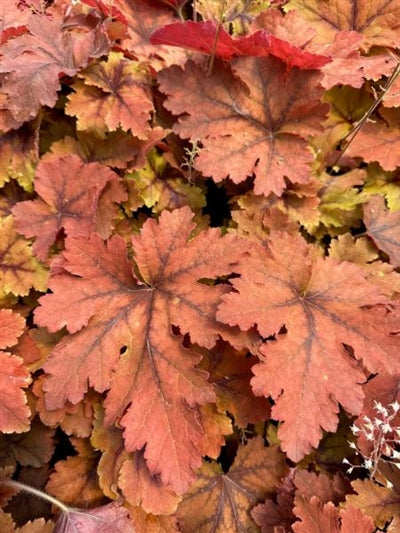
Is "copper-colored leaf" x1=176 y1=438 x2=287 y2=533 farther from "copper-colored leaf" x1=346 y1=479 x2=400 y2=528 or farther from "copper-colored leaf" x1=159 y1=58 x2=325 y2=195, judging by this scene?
"copper-colored leaf" x1=159 y1=58 x2=325 y2=195

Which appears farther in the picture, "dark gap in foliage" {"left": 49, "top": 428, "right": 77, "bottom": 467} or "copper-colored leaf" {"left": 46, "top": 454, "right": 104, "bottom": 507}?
"dark gap in foliage" {"left": 49, "top": 428, "right": 77, "bottom": 467}

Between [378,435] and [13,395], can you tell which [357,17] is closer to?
[378,435]

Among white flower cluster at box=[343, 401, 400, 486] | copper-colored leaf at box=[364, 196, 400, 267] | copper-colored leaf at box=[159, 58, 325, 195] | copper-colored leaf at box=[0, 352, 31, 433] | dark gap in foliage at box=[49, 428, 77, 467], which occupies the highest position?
copper-colored leaf at box=[159, 58, 325, 195]

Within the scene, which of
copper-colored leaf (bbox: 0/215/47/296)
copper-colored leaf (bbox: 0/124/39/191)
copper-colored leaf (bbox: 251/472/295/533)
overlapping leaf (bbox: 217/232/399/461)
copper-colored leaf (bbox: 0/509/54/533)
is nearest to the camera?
overlapping leaf (bbox: 217/232/399/461)

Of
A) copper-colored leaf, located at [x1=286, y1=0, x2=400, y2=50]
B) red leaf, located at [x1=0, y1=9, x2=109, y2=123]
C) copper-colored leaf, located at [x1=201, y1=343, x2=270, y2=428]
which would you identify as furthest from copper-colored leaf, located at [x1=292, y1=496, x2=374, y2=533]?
copper-colored leaf, located at [x1=286, y1=0, x2=400, y2=50]

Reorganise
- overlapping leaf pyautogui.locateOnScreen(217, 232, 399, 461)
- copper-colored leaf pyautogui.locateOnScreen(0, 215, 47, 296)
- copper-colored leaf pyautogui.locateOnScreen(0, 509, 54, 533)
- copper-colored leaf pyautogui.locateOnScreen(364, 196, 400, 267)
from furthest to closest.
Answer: copper-colored leaf pyautogui.locateOnScreen(364, 196, 400, 267)
copper-colored leaf pyautogui.locateOnScreen(0, 215, 47, 296)
copper-colored leaf pyautogui.locateOnScreen(0, 509, 54, 533)
overlapping leaf pyautogui.locateOnScreen(217, 232, 399, 461)

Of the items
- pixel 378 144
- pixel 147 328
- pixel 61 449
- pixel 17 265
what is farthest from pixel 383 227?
pixel 61 449

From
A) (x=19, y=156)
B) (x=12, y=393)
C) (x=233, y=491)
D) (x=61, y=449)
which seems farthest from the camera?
(x=61, y=449)
